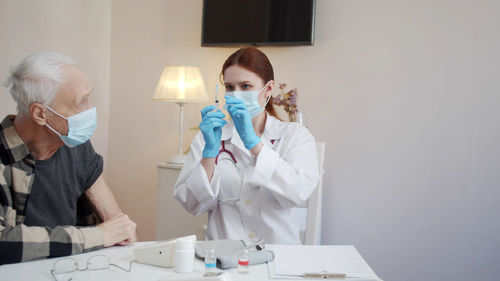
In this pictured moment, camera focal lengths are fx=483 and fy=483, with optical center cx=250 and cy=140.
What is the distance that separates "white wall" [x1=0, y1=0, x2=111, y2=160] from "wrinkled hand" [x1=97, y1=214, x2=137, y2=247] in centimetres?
167

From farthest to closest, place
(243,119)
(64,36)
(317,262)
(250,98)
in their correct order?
(64,36), (250,98), (243,119), (317,262)

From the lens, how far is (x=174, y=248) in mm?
1289

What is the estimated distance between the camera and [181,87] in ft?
9.64

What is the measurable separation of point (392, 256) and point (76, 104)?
1.96 m

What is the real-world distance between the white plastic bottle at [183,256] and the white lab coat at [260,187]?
1.76 feet

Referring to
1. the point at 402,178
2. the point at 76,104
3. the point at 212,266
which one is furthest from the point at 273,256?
the point at 402,178

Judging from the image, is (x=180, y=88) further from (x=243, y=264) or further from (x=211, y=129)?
(x=243, y=264)

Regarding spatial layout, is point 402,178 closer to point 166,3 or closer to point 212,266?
point 212,266

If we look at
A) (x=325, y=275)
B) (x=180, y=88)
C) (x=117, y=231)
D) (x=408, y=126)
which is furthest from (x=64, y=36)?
(x=325, y=275)

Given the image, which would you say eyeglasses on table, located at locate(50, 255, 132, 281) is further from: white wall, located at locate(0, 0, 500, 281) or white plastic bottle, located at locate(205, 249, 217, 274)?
white wall, located at locate(0, 0, 500, 281)

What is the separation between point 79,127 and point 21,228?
0.41 m

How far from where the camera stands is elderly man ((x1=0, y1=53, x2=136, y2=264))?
141 cm

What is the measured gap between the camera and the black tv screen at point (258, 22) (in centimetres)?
288

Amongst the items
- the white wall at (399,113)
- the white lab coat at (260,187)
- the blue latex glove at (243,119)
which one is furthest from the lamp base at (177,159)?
the blue latex glove at (243,119)
